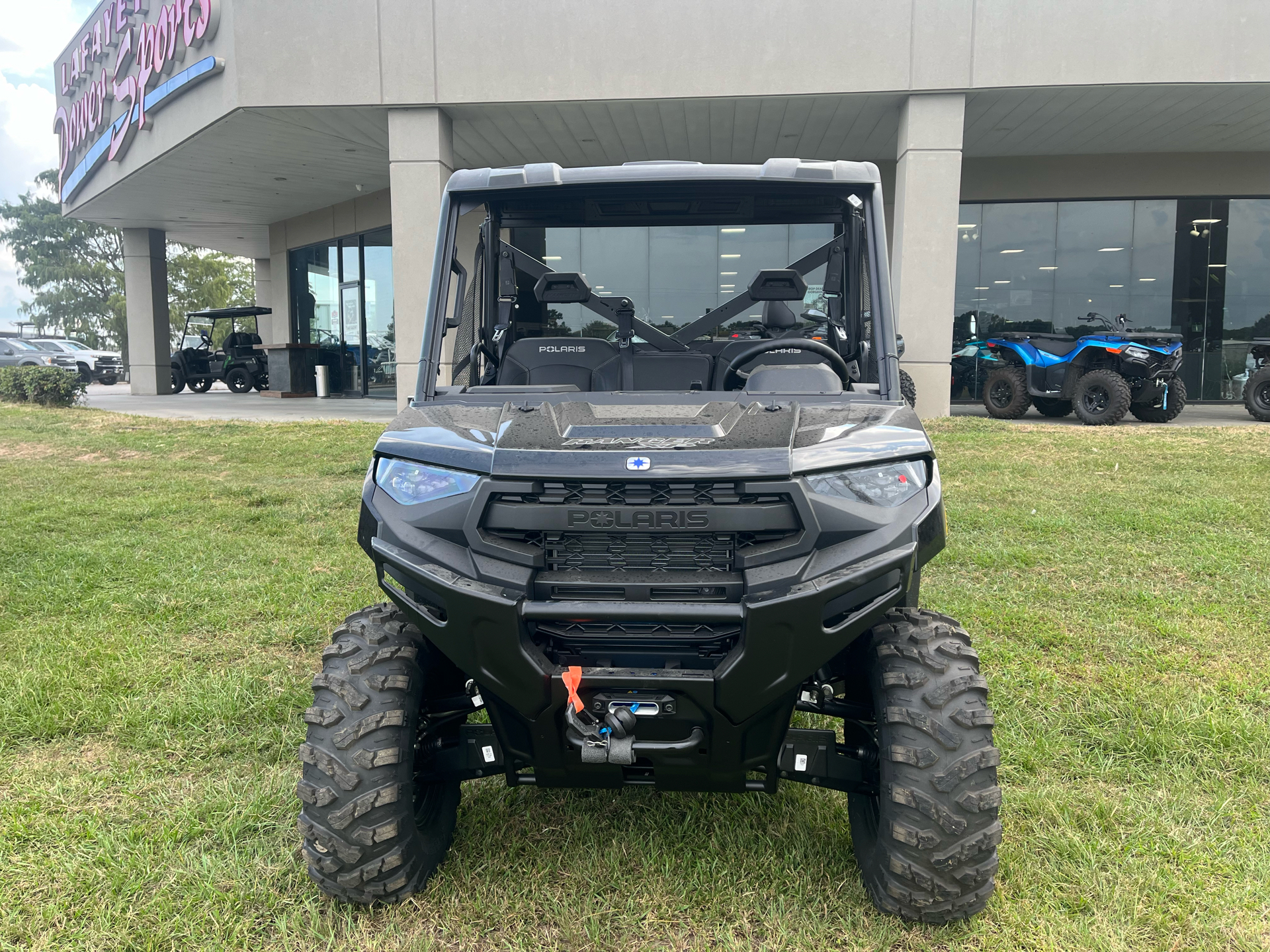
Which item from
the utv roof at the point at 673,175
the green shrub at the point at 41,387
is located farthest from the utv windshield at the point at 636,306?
the green shrub at the point at 41,387

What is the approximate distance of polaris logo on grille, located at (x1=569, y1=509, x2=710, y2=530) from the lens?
1.94 m

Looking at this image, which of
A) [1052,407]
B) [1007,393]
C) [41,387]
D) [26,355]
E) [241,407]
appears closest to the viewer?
[1007,393]

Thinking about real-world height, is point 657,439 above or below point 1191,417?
above

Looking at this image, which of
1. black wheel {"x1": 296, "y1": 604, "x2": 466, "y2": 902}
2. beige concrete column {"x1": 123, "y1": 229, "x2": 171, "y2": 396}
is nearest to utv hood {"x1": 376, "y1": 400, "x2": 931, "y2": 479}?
black wheel {"x1": 296, "y1": 604, "x2": 466, "y2": 902}

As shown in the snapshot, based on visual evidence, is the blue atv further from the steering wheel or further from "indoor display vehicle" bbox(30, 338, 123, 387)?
"indoor display vehicle" bbox(30, 338, 123, 387)

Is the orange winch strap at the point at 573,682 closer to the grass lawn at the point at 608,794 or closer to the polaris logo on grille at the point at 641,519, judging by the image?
the polaris logo on grille at the point at 641,519

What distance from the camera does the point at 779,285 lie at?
3018 mm

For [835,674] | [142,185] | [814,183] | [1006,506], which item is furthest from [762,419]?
[142,185]

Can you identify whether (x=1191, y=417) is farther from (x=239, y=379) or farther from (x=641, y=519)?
(x=239, y=379)

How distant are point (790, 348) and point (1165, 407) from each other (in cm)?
1181

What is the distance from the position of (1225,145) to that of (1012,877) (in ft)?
56.1

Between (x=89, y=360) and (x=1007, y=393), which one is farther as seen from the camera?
(x=89, y=360)

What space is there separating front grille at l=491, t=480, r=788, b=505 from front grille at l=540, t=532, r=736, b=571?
2.8 inches

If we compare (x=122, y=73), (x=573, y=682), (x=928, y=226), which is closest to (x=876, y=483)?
(x=573, y=682)
